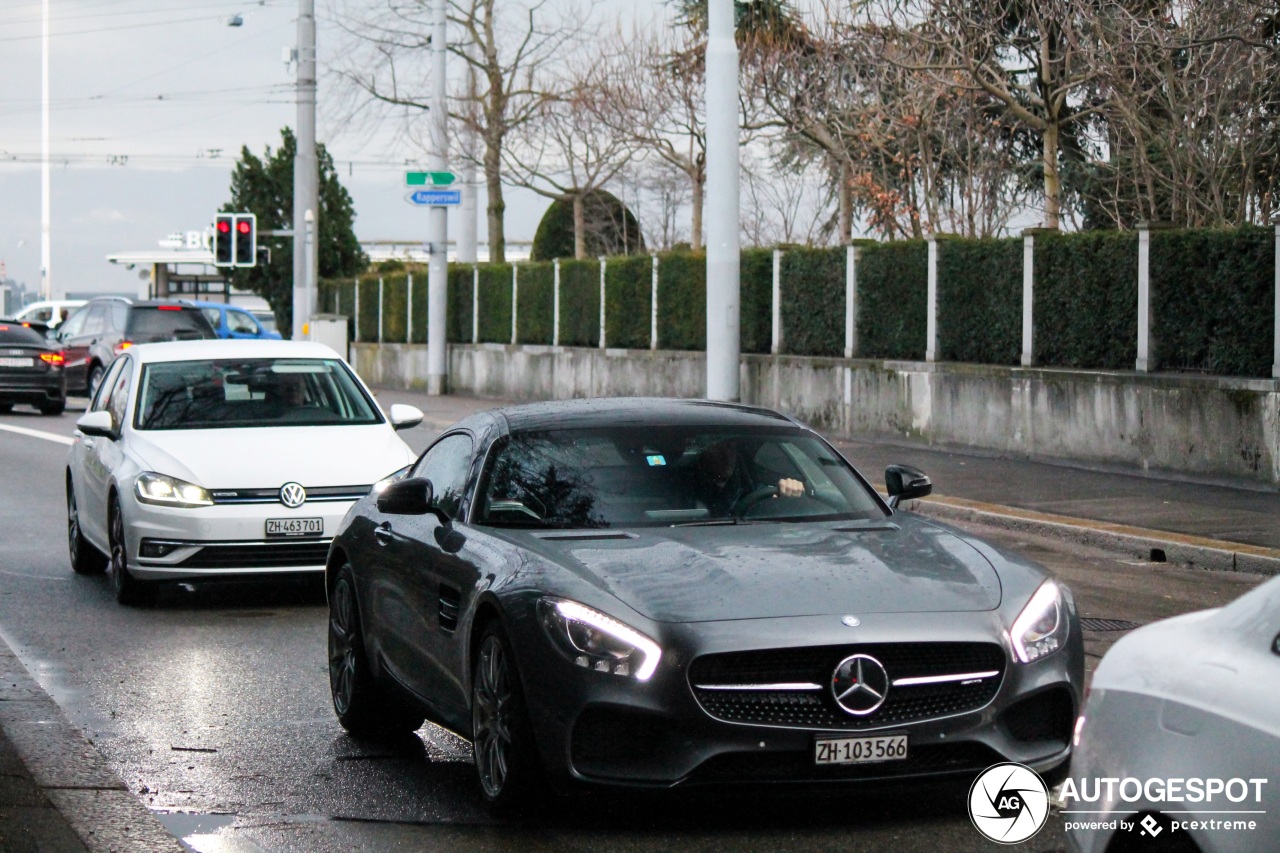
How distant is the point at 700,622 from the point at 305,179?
96.9 ft

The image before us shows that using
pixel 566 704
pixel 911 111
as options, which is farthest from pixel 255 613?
pixel 911 111

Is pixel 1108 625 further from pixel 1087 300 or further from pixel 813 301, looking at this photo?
pixel 813 301

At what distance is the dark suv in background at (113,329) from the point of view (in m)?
32.0

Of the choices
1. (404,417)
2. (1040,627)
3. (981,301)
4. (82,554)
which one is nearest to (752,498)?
(1040,627)

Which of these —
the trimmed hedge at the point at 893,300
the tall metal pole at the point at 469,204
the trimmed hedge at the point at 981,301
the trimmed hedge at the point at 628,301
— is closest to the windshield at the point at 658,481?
the trimmed hedge at the point at 981,301

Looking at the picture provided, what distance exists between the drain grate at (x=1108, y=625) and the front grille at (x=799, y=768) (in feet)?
14.6

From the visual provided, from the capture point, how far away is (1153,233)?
18438mm

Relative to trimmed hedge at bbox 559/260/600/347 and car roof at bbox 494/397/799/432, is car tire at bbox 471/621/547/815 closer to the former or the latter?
car roof at bbox 494/397/799/432

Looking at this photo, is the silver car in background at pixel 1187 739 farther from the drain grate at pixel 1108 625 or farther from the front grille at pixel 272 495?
the front grille at pixel 272 495

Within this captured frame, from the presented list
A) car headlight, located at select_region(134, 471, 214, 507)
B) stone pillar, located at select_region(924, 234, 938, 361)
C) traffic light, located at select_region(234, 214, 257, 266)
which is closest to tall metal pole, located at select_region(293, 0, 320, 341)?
traffic light, located at select_region(234, 214, 257, 266)

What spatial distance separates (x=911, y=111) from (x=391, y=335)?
16.3 meters

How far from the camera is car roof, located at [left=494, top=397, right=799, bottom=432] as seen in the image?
7211mm

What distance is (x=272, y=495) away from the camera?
1090 centimetres

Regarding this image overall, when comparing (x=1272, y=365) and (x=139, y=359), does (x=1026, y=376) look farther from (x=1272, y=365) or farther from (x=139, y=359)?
(x=139, y=359)
